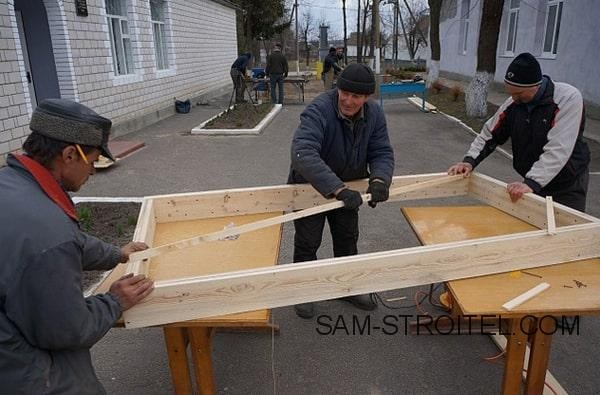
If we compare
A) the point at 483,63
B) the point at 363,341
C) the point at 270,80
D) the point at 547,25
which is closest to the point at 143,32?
the point at 270,80

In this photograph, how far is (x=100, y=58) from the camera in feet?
31.0

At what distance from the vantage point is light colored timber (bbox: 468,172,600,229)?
276cm

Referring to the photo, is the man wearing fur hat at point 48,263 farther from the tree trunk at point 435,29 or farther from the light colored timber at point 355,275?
the tree trunk at point 435,29

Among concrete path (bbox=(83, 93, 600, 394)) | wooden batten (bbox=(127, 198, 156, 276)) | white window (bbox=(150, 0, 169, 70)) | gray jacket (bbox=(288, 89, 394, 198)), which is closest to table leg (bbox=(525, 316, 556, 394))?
concrete path (bbox=(83, 93, 600, 394))

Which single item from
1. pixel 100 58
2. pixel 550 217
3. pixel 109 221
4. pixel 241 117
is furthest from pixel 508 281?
pixel 241 117

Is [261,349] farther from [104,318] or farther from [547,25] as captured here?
[547,25]

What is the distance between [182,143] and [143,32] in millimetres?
3720

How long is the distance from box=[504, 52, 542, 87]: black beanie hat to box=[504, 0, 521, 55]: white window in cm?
1677

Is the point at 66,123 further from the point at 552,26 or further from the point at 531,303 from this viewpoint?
the point at 552,26

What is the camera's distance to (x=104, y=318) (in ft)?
5.31

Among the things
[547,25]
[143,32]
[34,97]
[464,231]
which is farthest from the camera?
[547,25]

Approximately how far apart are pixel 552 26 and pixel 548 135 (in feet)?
48.4

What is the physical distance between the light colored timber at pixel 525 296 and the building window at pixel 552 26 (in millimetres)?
14993

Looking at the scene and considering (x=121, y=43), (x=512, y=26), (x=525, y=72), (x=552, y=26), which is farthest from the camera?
(x=512, y=26)
